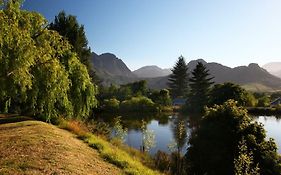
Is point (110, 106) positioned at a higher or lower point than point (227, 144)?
higher

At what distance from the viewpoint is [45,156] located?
31.9 ft

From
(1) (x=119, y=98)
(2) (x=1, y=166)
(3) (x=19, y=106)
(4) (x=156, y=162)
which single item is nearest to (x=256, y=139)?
(4) (x=156, y=162)

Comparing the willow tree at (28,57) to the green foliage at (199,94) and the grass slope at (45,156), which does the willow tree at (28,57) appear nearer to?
the grass slope at (45,156)

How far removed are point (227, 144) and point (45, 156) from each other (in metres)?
7.99

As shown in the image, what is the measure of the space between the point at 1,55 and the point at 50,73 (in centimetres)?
262

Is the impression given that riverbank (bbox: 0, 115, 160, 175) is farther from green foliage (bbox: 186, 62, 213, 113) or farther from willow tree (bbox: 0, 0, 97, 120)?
green foliage (bbox: 186, 62, 213, 113)

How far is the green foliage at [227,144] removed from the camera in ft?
41.5

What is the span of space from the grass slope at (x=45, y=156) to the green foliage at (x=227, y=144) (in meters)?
4.99

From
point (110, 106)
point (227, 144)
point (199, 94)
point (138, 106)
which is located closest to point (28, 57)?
point (227, 144)

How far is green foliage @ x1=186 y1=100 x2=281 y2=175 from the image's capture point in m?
12.7

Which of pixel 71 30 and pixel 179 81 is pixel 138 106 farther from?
pixel 179 81

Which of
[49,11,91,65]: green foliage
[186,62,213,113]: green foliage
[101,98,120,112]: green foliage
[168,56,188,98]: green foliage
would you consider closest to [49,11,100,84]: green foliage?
[49,11,91,65]: green foliage

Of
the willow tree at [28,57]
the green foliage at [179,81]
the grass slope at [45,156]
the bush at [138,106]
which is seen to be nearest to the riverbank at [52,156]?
the grass slope at [45,156]

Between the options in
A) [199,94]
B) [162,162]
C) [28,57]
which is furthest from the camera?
[199,94]
